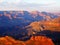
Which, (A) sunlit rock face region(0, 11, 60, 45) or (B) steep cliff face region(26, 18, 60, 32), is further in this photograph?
Answer: (B) steep cliff face region(26, 18, 60, 32)

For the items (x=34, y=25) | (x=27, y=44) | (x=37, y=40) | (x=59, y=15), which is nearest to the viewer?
(x=27, y=44)

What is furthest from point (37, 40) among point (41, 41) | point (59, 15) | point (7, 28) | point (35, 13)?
point (35, 13)

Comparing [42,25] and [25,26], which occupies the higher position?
[25,26]

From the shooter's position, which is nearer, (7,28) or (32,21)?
(7,28)

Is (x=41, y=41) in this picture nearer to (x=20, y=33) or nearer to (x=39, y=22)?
(x=20, y=33)

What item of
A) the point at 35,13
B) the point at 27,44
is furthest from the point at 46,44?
the point at 35,13

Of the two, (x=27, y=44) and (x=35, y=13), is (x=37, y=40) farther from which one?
(x=35, y=13)

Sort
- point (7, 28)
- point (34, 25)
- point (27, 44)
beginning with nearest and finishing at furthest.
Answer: point (27, 44)
point (7, 28)
point (34, 25)

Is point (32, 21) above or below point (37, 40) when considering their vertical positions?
below

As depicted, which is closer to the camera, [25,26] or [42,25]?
[25,26]

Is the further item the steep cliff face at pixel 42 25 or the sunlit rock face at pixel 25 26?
the steep cliff face at pixel 42 25
